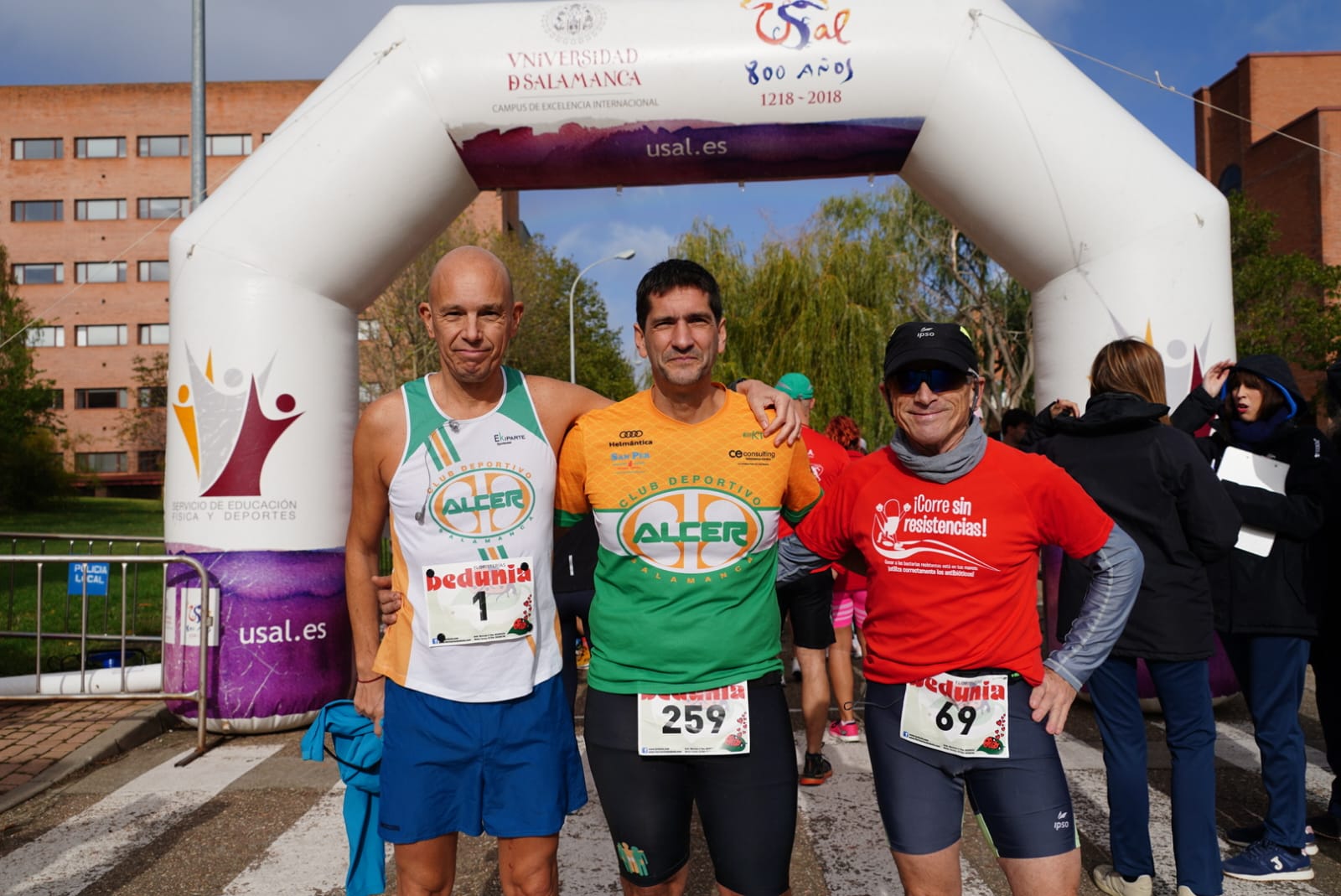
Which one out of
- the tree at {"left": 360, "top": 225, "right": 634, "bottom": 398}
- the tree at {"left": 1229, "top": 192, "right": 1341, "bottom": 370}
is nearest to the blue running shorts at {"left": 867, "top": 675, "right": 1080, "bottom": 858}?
the tree at {"left": 360, "top": 225, "right": 634, "bottom": 398}

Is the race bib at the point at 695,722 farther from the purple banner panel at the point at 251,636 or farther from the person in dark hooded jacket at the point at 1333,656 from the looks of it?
the purple banner panel at the point at 251,636

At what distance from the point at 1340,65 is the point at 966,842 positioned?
42066 millimetres

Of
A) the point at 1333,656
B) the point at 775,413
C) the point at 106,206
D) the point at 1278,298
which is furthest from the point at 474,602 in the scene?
the point at 106,206

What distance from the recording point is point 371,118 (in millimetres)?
5812

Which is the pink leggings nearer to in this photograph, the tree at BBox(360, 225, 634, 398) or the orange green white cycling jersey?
the orange green white cycling jersey

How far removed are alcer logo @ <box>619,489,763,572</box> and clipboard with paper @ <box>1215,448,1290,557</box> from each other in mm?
2522

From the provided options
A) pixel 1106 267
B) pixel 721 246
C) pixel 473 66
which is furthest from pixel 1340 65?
pixel 473 66

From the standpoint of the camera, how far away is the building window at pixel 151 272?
4644 cm

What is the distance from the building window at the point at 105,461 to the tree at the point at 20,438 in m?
14.1

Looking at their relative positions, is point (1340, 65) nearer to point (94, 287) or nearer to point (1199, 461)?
point (1199, 461)

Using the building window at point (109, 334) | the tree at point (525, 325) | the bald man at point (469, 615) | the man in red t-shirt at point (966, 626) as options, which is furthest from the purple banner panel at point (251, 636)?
the building window at point (109, 334)

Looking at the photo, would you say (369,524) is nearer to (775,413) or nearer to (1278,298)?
(775,413)

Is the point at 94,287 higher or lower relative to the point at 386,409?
higher

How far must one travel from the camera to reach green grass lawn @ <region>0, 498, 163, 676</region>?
8.09 meters
